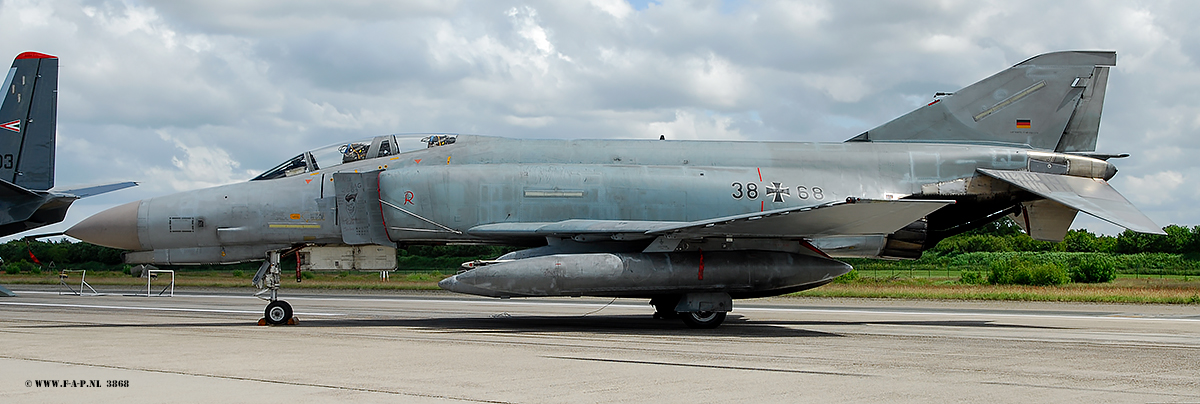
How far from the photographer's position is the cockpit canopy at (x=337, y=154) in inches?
Result: 573

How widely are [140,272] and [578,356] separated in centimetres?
859

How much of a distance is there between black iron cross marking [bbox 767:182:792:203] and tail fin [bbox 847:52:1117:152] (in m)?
3.03

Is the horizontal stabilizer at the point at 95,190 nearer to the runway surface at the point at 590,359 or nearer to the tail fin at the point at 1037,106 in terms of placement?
the runway surface at the point at 590,359

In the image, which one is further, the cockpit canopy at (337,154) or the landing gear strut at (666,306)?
the landing gear strut at (666,306)

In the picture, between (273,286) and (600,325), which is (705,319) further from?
(273,286)

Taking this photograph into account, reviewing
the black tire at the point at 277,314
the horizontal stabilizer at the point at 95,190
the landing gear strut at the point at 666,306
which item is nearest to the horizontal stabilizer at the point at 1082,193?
the landing gear strut at the point at 666,306

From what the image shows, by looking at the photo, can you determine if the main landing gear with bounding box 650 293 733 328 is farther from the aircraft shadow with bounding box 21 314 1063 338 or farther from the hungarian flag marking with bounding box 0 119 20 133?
the hungarian flag marking with bounding box 0 119 20 133

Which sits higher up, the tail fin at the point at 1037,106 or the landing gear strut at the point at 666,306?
the tail fin at the point at 1037,106

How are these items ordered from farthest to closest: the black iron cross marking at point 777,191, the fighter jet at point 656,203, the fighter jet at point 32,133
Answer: the fighter jet at point 32,133, the black iron cross marking at point 777,191, the fighter jet at point 656,203

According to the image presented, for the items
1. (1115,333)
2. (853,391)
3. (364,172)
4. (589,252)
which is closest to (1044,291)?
(1115,333)

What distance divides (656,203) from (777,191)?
78.4 inches

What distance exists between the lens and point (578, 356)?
368 inches

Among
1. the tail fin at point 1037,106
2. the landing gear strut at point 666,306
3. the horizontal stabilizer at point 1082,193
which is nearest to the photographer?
the horizontal stabilizer at point 1082,193

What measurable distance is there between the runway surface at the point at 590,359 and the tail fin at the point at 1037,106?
3235 millimetres
